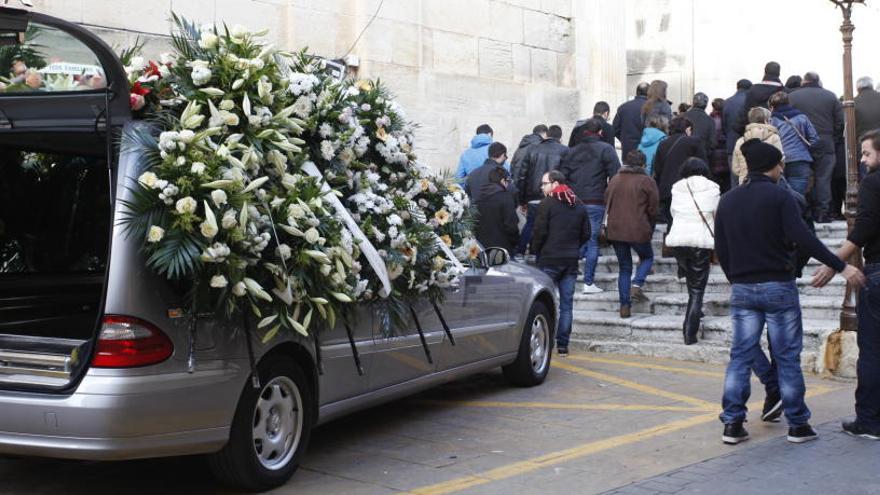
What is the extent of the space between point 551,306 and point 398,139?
3048mm

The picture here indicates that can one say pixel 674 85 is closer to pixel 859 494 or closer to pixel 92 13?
pixel 92 13

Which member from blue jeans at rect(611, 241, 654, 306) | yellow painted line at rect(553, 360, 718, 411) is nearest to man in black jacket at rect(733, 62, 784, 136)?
blue jeans at rect(611, 241, 654, 306)

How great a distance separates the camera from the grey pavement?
223 inches

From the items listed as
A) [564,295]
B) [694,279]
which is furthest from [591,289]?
[694,279]

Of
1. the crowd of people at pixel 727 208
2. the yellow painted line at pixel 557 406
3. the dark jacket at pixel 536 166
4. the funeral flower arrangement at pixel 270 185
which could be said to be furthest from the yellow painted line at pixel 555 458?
the dark jacket at pixel 536 166

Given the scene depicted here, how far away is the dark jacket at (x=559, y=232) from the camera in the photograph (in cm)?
1023

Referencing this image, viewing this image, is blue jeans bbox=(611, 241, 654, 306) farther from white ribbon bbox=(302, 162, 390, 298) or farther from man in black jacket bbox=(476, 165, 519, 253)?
white ribbon bbox=(302, 162, 390, 298)

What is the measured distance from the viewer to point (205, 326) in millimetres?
5293

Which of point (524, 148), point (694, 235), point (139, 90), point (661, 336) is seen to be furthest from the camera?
point (524, 148)

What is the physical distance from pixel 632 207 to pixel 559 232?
114 cm

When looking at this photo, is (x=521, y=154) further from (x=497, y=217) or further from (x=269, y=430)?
(x=269, y=430)

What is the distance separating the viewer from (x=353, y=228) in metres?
5.86

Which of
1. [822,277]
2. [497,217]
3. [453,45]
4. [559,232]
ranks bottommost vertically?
[822,277]

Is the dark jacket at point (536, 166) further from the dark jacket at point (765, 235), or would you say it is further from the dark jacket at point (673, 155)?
the dark jacket at point (765, 235)
